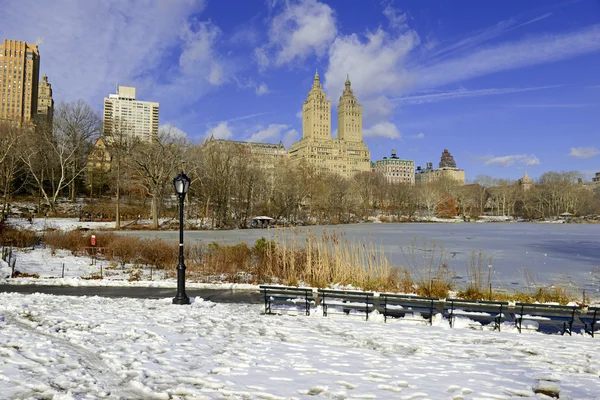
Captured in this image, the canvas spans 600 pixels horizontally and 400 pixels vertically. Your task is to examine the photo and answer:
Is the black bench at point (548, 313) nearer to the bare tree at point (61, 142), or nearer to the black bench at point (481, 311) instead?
the black bench at point (481, 311)

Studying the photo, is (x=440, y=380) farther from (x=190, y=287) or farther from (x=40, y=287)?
(x=40, y=287)

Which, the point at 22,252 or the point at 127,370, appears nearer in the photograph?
the point at 127,370

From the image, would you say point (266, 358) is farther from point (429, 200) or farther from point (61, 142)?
point (429, 200)

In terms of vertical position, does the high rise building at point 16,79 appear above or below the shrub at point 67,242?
above

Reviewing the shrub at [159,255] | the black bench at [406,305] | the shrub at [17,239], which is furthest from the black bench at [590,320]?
the shrub at [17,239]

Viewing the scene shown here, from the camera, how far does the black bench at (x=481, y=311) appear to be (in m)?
9.34

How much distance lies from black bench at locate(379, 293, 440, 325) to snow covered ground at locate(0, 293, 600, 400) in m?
0.51

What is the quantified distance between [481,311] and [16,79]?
154 metres

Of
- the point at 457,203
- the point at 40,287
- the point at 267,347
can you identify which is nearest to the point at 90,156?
the point at 40,287

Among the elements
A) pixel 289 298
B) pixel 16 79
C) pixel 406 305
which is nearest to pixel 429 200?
pixel 289 298

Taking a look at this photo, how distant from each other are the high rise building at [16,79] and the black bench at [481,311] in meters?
146

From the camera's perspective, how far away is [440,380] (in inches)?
226

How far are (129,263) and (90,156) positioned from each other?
5463cm

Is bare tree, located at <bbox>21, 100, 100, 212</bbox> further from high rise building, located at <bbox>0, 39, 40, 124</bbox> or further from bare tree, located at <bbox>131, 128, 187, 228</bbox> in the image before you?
high rise building, located at <bbox>0, 39, 40, 124</bbox>
